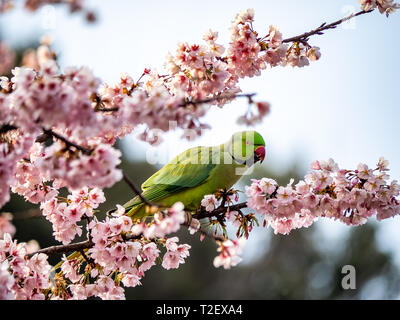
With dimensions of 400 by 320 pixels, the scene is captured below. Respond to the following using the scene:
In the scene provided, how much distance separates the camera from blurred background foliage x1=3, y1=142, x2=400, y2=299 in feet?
73.3

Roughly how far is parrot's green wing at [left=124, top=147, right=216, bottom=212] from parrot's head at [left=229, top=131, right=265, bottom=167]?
0.23 meters

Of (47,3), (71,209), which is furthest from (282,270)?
(47,3)

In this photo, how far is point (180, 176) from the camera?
3941 millimetres

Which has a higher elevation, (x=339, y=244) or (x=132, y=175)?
(x=132, y=175)

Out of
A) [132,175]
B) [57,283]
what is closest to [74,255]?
[57,283]

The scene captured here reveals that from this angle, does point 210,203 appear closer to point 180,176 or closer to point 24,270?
point 180,176

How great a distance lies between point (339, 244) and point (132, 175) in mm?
11410

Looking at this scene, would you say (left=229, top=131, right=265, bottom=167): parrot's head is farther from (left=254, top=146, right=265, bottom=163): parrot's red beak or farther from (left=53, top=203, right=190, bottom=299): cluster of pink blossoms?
(left=53, top=203, right=190, bottom=299): cluster of pink blossoms

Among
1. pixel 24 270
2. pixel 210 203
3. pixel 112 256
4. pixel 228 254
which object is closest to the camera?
pixel 228 254

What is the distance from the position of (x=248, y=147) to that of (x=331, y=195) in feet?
3.25

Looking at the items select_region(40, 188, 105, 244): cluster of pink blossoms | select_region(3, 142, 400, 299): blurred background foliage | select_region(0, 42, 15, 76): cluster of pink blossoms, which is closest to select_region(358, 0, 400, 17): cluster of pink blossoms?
select_region(40, 188, 105, 244): cluster of pink blossoms

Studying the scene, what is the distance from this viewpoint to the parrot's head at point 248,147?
3.95m
